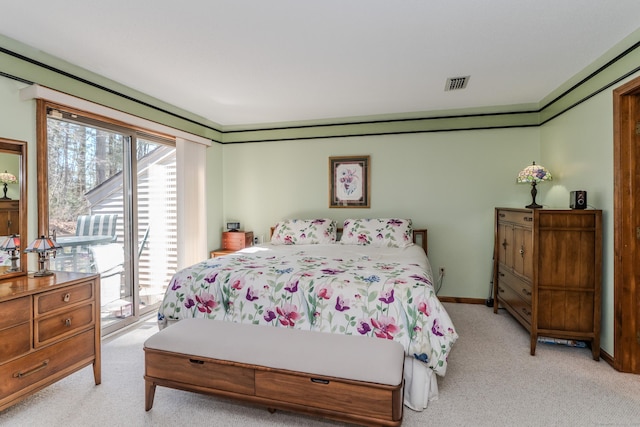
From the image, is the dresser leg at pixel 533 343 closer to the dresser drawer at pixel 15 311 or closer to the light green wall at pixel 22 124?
the dresser drawer at pixel 15 311

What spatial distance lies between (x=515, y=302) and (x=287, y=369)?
8.43 ft

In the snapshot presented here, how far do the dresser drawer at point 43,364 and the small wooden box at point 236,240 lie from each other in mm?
2417

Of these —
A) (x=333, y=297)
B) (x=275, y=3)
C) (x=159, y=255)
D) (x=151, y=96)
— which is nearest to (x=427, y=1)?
(x=275, y=3)

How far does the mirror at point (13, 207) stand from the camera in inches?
88.4

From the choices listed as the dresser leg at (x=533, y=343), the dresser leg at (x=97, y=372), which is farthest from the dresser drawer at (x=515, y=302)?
the dresser leg at (x=97, y=372)

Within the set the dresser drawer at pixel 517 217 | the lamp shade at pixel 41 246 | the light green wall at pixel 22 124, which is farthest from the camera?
the dresser drawer at pixel 517 217

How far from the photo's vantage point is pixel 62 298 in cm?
217

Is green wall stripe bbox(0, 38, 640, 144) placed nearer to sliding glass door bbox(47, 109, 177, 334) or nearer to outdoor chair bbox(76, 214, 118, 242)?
sliding glass door bbox(47, 109, 177, 334)

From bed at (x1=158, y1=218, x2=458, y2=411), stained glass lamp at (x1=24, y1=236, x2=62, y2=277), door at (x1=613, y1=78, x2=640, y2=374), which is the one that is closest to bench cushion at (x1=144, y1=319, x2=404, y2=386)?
bed at (x1=158, y1=218, x2=458, y2=411)

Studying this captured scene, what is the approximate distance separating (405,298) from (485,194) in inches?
103

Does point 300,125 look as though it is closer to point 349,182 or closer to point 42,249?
point 349,182

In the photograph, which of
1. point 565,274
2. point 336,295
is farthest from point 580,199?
point 336,295

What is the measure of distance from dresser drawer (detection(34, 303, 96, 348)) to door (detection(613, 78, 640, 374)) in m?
3.85

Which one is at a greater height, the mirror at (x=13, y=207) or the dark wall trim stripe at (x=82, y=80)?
the dark wall trim stripe at (x=82, y=80)
